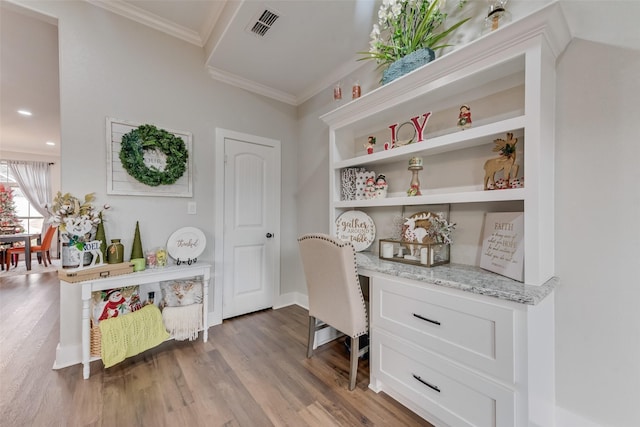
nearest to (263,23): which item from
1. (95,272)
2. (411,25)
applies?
(411,25)

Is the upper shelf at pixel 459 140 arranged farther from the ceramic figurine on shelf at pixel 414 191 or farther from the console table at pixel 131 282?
the console table at pixel 131 282

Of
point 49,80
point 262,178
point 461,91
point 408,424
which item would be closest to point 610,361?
point 408,424

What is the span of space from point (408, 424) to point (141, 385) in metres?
1.68

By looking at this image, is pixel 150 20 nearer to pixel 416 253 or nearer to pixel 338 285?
pixel 338 285

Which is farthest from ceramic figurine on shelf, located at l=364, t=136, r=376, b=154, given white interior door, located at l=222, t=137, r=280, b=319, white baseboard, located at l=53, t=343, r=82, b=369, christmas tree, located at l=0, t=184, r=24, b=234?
christmas tree, located at l=0, t=184, r=24, b=234

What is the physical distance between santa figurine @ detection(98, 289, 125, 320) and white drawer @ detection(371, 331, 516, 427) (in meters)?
1.92

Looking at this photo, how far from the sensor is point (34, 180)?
6094 mm

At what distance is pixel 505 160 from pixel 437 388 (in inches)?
49.6

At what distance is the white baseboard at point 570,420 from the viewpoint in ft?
3.82

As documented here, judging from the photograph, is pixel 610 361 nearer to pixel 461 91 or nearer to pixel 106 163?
pixel 461 91

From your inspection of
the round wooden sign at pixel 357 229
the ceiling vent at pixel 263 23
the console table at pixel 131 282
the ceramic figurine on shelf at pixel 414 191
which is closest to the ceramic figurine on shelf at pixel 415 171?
the ceramic figurine on shelf at pixel 414 191

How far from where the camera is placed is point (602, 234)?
114 centimetres

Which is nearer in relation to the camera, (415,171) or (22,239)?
(415,171)

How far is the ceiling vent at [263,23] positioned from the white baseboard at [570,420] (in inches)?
117
